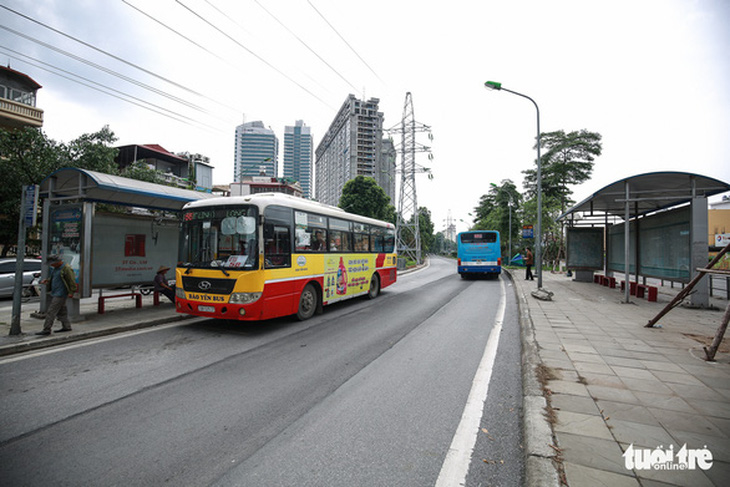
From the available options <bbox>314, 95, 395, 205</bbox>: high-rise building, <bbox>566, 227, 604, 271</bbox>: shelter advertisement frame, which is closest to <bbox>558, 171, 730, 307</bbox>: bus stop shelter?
<bbox>566, 227, 604, 271</bbox>: shelter advertisement frame

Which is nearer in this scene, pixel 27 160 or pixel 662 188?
pixel 662 188

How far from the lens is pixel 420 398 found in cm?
397

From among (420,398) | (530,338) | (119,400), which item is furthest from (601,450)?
(119,400)

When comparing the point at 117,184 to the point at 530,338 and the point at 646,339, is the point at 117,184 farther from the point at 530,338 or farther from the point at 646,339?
the point at 646,339

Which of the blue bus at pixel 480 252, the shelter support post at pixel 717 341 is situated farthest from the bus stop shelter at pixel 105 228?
the blue bus at pixel 480 252

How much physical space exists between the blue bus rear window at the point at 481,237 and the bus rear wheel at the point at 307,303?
13.4 metres

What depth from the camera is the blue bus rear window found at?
19766mm

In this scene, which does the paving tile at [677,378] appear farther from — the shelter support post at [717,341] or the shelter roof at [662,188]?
the shelter roof at [662,188]

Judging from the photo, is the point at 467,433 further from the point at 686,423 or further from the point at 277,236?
the point at 277,236

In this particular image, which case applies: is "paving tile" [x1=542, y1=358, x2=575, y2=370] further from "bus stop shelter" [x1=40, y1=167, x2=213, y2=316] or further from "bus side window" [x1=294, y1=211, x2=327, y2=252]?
"bus stop shelter" [x1=40, y1=167, x2=213, y2=316]

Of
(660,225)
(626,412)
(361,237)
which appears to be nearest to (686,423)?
(626,412)

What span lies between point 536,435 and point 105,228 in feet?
32.9

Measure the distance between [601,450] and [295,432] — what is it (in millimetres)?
2536

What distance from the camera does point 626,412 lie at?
134 inches
